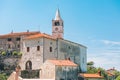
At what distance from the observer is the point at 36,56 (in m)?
66.3

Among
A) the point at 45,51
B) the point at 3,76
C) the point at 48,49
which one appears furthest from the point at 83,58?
the point at 3,76

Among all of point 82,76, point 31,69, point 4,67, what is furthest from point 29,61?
point 82,76

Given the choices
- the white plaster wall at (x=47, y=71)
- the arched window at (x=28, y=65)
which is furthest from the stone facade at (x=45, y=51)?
the white plaster wall at (x=47, y=71)

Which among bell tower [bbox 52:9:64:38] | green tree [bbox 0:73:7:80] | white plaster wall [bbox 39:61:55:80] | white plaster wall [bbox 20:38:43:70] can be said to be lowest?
green tree [bbox 0:73:7:80]

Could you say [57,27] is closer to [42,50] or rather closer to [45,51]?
[45,51]

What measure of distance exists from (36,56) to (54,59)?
152 inches

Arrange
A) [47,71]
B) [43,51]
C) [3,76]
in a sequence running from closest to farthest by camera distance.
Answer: [47,71] → [3,76] → [43,51]

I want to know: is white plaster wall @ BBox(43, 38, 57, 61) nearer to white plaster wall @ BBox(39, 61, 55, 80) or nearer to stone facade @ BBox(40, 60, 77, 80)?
white plaster wall @ BBox(39, 61, 55, 80)

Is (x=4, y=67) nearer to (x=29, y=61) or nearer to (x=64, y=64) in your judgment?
(x=29, y=61)

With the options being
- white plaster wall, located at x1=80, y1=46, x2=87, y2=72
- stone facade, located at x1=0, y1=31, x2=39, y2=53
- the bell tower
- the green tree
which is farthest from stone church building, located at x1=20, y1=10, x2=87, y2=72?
the bell tower

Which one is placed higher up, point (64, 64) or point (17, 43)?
point (17, 43)

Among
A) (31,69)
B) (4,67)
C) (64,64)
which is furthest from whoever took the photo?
(4,67)

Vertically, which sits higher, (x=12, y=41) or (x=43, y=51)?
(x=12, y=41)

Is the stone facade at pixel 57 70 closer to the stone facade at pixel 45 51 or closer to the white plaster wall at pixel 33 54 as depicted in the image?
the white plaster wall at pixel 33 54
